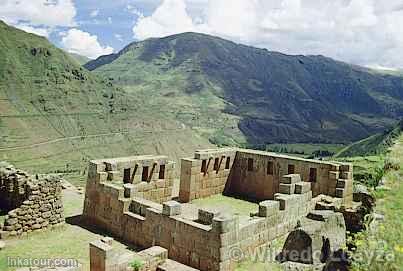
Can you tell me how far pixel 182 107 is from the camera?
635 ft

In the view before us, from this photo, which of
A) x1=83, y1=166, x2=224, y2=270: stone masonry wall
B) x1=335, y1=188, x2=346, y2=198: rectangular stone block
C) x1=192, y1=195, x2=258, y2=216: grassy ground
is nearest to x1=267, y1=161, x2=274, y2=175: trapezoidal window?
x1=192, y1=195, x2=258, y2=216: grassy ground

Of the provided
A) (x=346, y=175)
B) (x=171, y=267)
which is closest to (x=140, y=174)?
(x=171, y=267)

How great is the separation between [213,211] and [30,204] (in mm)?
6397

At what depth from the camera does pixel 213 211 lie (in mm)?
14188

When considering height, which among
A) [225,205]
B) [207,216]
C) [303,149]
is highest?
[207,216]

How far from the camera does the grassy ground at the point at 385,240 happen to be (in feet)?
26.3

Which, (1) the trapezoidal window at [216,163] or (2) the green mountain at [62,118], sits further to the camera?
(2) the green mountain at [62,118]

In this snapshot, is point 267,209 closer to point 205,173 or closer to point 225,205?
point 225,205

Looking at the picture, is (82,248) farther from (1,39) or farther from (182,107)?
(182,107)

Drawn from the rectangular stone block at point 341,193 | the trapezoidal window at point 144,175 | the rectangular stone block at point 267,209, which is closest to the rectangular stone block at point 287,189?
the rectangular stone block at point 267,209

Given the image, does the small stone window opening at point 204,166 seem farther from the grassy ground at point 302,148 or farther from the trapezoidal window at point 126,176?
the grassy ground at point 302,148

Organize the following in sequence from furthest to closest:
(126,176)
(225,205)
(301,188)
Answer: (225,205) < (126,176) < (301,188)

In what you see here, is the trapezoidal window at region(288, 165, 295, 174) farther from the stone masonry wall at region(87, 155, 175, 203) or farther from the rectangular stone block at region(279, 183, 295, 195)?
the stone masonry wall at region(87, 155, 175, 203)

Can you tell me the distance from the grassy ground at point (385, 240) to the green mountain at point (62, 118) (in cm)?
6528
